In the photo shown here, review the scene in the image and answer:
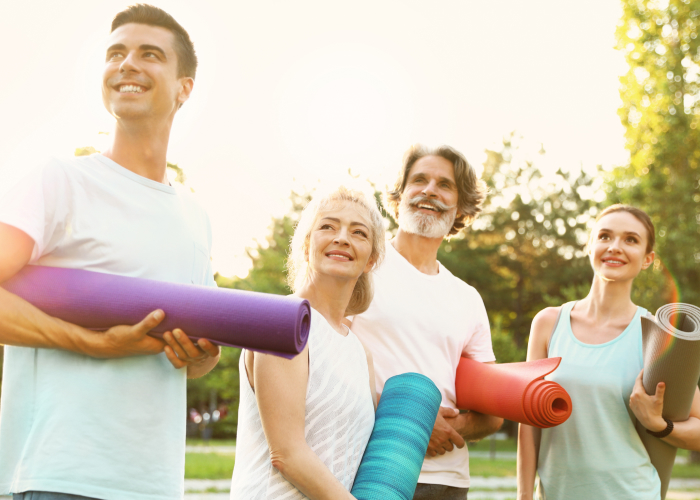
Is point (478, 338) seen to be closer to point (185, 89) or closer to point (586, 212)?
point (185, 89)

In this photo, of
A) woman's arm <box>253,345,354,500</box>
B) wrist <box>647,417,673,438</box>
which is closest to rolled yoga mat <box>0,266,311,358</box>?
woman's arm <box>253,345,354,500</box>

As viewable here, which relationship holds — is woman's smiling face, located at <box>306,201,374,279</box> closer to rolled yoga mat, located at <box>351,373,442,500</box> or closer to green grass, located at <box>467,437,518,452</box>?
rolled yoga mat, located at <box>351,373,442,500</box>

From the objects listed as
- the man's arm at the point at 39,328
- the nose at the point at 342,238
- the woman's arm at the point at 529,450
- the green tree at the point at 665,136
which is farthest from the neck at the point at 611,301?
the green tree at the point at 665,136

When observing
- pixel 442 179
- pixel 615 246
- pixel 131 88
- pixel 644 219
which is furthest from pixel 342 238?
pixel 644 219

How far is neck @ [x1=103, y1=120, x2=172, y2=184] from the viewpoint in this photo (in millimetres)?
2348

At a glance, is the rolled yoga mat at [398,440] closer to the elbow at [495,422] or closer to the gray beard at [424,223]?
the elbow at [495,422]

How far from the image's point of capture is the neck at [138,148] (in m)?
2.35

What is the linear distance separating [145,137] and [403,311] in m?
1.66

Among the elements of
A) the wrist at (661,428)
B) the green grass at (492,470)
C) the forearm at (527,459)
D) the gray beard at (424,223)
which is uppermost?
the gray beard at (424,223)

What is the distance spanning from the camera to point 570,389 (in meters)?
3.40

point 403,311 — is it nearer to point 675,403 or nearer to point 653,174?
point 675,403

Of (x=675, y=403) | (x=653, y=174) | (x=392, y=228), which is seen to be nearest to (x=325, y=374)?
(x=675, y=403)

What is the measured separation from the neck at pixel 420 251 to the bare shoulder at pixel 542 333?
671 mm

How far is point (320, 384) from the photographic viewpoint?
96.6 inches
